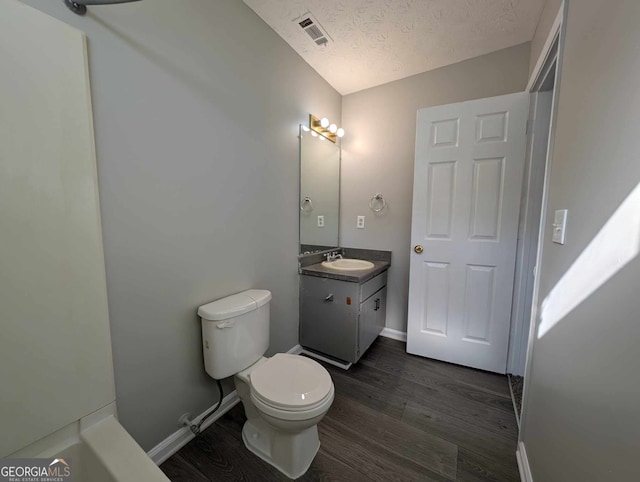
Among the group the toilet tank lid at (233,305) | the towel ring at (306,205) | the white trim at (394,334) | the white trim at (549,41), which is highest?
the white trim at (549,41)

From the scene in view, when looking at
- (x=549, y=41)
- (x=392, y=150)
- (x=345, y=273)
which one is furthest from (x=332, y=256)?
(x=549, y=41)

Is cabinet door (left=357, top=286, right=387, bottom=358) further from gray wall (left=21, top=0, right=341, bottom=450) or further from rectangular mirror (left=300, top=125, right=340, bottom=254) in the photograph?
gray wall (left=21, top=0, right=341, bottom=450)

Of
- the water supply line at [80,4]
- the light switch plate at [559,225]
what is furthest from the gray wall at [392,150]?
the water supply line at [80,4]

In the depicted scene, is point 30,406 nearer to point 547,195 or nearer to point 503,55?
point 547,195

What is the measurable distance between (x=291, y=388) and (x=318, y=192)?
1.59 meters

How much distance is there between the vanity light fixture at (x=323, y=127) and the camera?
6.82ft

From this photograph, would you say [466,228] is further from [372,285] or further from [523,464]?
[523,464]

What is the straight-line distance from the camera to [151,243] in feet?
3.56

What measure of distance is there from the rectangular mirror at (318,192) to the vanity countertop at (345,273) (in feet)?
0.57

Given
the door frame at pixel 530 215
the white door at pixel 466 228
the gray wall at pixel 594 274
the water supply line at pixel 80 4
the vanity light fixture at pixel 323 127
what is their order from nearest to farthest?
the gray wall at pixel 594 274, the water supply line at pixel 80 4, the door frame at pixel 530 215, the white door at pixel 466 228, the vanity light fixture at pixel 323 127

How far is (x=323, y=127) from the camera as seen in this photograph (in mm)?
2150

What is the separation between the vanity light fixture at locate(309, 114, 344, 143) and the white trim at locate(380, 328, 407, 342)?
6.52 feet

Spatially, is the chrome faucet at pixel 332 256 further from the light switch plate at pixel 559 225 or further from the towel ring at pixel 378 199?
the light switch plate at pixel 559 225

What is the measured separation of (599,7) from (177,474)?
2401mm
